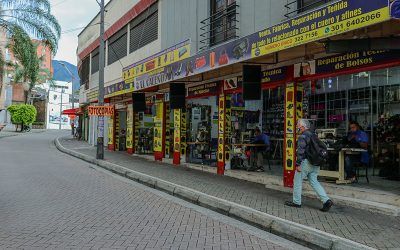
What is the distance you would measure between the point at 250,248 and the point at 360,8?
12.9 ft

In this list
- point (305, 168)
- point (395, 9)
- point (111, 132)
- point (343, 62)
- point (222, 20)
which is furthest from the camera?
point (111, 132)

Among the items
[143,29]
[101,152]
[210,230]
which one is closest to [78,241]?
[210,230]

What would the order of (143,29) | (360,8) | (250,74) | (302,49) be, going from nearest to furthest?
1. (360,8)
2. (302,49)
3. (250,74)
4. (143,29)

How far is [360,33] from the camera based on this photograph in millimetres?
7723

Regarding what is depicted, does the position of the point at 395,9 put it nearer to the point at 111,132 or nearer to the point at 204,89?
the point at 204,89

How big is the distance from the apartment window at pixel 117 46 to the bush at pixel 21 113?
85.1 feet

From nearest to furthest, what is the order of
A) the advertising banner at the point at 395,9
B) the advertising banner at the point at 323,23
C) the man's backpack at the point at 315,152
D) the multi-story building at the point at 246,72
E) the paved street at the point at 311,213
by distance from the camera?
the advertising banner at the point at 395,9, the paved street at the point at 311,213, the advertising banner at the point at 323,23, the multi-story building at the point at 246,72, the man's backpack at the point at 315,152

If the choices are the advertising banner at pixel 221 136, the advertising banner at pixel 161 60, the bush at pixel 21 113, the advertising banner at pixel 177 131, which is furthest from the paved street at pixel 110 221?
the bush at pixel 21 113

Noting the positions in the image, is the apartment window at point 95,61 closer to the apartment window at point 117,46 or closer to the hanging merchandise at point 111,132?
the apartment window at point 117,46

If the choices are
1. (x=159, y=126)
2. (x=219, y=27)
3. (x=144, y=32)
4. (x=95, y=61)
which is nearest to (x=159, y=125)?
(x=159, y=126)

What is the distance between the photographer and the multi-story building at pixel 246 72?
7836 mm

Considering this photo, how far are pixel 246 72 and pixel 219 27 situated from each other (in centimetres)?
381

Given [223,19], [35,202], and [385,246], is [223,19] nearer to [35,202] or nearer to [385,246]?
[35,202]

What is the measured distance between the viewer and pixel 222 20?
14.0m
